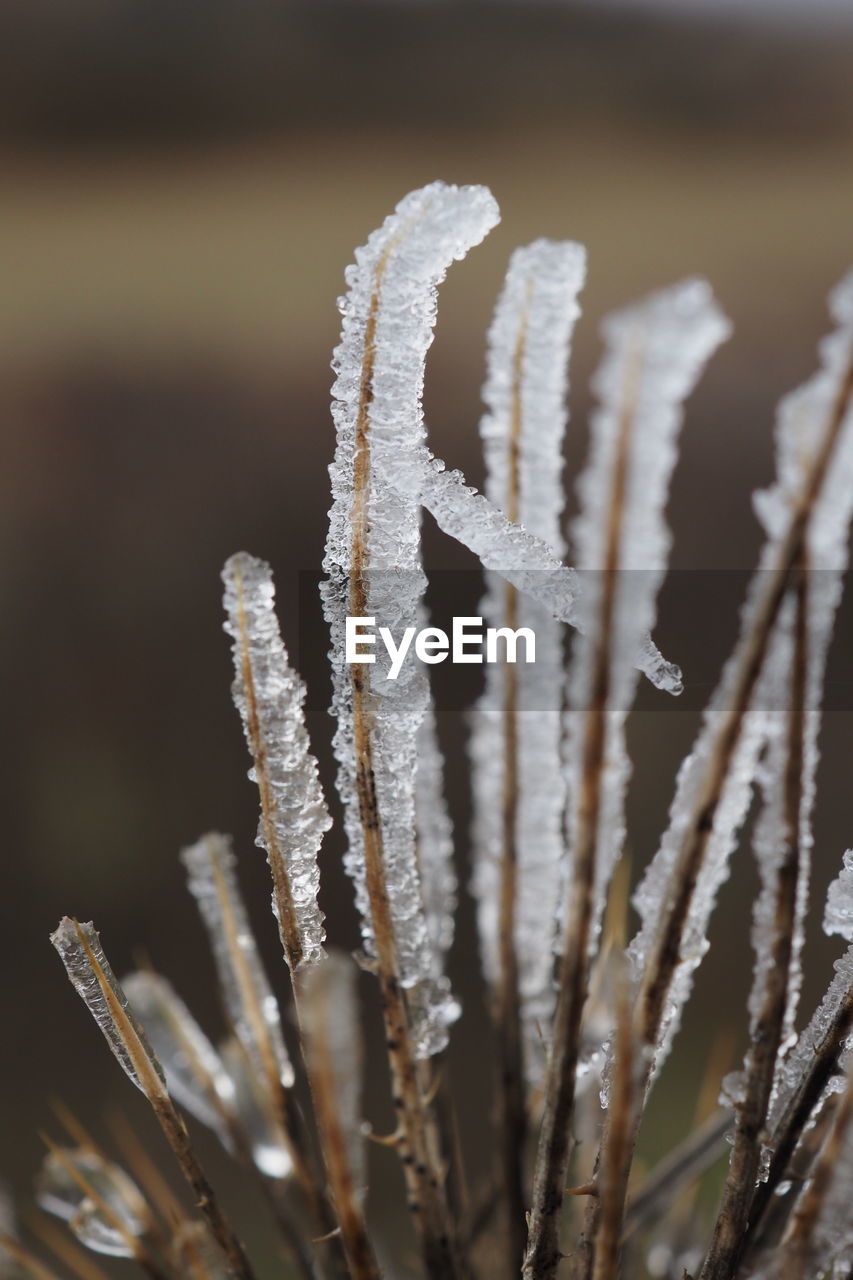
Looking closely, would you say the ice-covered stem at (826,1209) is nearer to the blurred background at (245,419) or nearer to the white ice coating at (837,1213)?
the white ice coating at (837,1213)

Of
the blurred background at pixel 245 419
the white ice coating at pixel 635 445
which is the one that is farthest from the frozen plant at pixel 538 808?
the blurred background at pixel 245 419

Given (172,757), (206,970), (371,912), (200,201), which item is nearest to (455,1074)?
(206,970)

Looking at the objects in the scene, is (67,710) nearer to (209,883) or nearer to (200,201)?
(200,201)

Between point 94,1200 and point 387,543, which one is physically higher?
point 387,543

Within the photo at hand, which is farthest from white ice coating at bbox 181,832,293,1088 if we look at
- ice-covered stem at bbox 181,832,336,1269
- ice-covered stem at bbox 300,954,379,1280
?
ice-covered stem at bbox 300,954,379,1280

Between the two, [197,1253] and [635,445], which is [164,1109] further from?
[635,445]

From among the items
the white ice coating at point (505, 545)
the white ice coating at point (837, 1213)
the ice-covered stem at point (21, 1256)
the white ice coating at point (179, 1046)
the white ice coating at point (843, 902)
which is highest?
the white ice coating at point (505, 545)

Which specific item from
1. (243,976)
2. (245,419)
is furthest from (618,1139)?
(245,419)

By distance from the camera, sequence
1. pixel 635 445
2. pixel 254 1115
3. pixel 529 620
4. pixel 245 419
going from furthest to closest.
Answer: pixel 245 419 < pixel 254 1115 < pixel 529 620 < pixel 635 445

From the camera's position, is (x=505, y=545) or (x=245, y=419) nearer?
(x=505, y=545)
